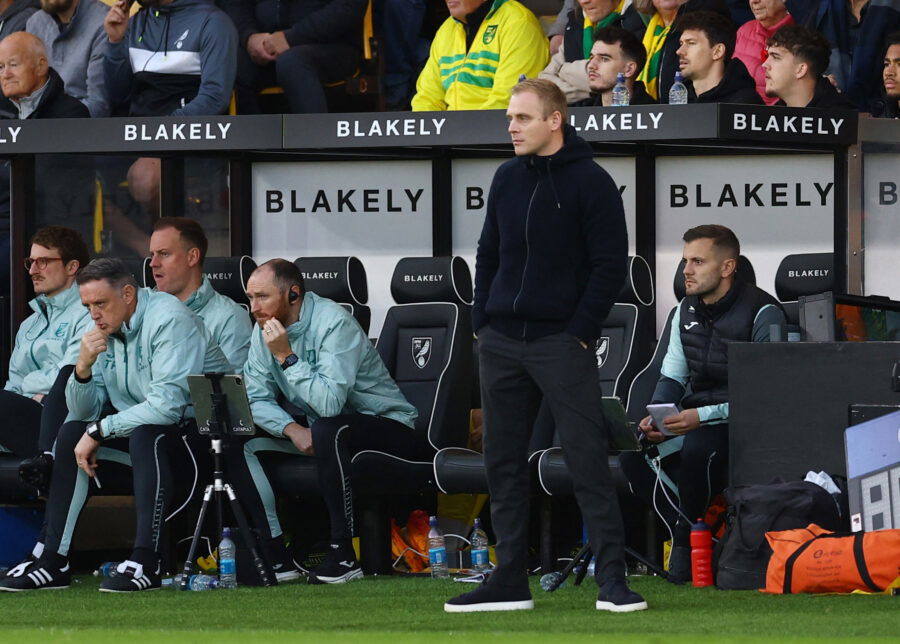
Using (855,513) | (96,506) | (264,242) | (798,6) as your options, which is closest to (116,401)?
(96,506)

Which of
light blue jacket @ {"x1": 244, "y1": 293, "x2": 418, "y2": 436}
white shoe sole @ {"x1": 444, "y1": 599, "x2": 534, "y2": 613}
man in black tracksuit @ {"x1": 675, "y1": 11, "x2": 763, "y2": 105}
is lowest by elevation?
white shoe sole @ {"x1": 444, "y1": 599, "x2": 534, "y2": 613}

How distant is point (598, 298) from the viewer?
655 cm

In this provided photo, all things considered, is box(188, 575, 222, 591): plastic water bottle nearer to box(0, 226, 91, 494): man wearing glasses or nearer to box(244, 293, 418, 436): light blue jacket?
box(244, 293, 418, 436): light blue jacket

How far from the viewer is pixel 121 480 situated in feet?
29.2

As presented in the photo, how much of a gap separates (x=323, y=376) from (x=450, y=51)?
114 inches

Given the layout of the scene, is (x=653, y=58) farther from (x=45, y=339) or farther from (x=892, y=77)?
(x=45, y=339)

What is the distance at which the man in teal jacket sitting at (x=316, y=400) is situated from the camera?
8.66 metres

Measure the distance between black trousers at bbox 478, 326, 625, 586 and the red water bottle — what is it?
1.28 m

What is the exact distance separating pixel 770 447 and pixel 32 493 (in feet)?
12.3

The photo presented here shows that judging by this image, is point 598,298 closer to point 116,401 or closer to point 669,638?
point 669,638

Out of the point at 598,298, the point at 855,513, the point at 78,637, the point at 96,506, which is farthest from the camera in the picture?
the point at 96,506

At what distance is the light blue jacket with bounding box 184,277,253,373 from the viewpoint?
9602mm

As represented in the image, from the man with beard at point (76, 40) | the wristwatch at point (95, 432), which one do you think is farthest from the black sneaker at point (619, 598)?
the man with beard at point (76, 40)

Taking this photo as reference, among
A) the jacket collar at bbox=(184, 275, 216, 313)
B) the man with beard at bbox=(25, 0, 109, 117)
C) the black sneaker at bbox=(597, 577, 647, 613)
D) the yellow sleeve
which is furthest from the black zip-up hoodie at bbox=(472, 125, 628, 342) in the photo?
the man with beard at bbox=(25, 0, 109, 117)
